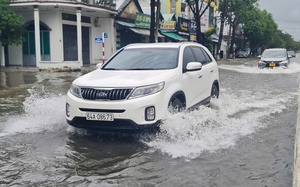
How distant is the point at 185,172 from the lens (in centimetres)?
459

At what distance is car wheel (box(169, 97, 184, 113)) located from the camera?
604 cm

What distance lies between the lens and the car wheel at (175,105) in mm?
6037

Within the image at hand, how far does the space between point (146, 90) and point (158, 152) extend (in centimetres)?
97

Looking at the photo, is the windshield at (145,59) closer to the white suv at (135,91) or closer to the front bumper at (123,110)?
the white suv at (135,91)

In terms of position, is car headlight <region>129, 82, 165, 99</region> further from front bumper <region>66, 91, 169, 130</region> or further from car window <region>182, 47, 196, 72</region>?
car window <region>182, 47, 196, 72</region>

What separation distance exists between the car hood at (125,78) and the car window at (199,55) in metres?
1.55

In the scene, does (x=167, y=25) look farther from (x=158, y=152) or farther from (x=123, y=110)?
(x=158, y=152)

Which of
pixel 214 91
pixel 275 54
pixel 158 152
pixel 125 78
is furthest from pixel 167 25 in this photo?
pixel 158 152

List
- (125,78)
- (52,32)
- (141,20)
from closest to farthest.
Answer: (125,78)
(52,32)
(141,20)

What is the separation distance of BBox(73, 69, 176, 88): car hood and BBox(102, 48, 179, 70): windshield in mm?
295

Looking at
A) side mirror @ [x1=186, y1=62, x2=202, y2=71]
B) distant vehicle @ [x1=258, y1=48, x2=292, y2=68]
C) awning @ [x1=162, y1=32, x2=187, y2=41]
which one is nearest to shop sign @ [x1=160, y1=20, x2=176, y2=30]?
awning @ [x1=162, y1=32, x2=187, y2=41]

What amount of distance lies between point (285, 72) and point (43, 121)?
16426 mm

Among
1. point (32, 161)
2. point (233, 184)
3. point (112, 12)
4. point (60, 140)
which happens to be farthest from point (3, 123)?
point (112, 12)

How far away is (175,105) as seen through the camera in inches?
244
